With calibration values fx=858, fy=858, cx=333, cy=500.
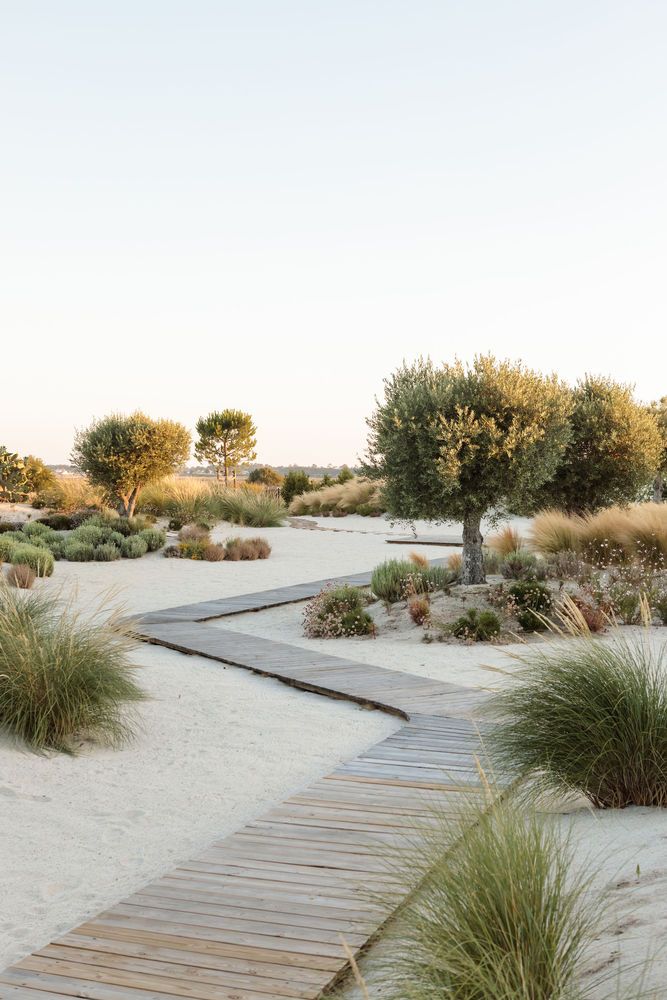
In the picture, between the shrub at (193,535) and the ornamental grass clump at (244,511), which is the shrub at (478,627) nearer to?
the shrub at (193,535)

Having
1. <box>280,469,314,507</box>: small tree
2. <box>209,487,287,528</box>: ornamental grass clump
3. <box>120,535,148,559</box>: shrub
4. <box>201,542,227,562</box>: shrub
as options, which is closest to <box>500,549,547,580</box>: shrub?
<box>201,542,227,562</box>: shrub

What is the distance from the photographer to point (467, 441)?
10523mm

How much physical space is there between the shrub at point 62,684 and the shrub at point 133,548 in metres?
12.7

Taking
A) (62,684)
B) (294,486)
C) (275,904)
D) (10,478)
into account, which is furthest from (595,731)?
(294,486)

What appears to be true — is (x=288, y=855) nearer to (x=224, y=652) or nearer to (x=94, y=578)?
(x=224, y=652)

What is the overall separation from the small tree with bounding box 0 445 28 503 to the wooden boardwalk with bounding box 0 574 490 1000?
2396 centimetres

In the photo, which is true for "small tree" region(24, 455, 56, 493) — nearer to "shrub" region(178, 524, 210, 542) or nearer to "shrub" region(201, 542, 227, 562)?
"shrub" region(178, 524, 210, 542)

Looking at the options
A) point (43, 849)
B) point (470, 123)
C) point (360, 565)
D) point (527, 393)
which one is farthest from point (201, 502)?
point (43, 849)

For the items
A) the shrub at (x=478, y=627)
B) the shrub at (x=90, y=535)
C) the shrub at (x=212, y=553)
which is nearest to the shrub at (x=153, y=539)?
the shrub at (x=90, y=535)

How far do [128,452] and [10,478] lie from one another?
6.68 metres

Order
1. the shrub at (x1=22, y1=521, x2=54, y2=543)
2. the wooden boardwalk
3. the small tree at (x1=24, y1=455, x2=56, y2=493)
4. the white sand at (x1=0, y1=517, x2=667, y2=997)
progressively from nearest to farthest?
the wooden boardwalk → the white sand at (x1=0, y1=517, x2=667, y2=997) → the shrub at (x1=22, y1=521, x2=54, y2=543) → the small tree at (x1=24, y1=455, x2=56, y2=493)

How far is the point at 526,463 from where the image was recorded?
10883 mm

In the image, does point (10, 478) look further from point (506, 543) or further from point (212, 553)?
point (506, 543)

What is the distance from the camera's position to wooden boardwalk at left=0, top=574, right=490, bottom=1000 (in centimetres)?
271
